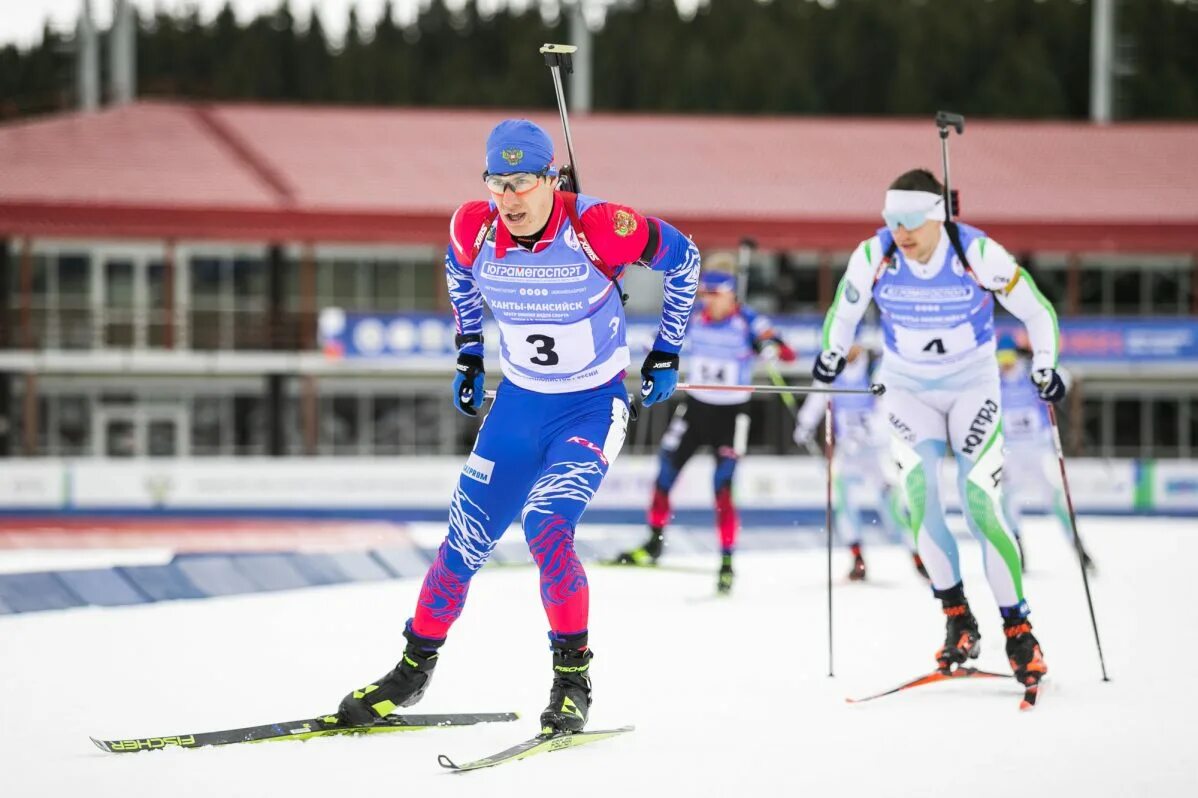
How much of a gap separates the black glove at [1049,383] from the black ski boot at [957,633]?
0.82 m

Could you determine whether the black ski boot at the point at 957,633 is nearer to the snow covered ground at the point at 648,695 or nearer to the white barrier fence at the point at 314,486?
the snow covered ground at the point at 648,695

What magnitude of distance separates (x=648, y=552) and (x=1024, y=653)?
4.85 metres

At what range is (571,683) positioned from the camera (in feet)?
16.1

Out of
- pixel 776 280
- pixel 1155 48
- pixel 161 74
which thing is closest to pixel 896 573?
pixel 776 280

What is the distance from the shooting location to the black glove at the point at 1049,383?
5.94 meters

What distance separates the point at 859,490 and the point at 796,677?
1404cm

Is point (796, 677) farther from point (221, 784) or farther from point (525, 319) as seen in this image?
point (221, 784)

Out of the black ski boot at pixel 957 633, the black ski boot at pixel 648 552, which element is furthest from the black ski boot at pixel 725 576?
the black ski boot at pixel 957 633

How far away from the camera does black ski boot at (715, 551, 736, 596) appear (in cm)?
931

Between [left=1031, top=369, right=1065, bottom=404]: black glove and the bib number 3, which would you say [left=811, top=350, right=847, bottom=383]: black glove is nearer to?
[left=1031, top=369, right=1065, bottom=404]: black glove

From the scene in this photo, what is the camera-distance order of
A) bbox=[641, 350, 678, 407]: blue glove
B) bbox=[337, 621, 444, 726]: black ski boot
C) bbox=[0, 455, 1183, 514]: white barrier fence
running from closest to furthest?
bbox=[337, 621, 444, 726]: black ski boot
bbox=[641, 350, 678, 407]: blue glove
bbox=[0, 455, 1183, 514]: white barrier fence

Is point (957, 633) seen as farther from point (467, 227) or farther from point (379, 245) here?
point (379, 245)

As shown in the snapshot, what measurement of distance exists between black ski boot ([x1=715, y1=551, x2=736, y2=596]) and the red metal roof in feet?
64.2

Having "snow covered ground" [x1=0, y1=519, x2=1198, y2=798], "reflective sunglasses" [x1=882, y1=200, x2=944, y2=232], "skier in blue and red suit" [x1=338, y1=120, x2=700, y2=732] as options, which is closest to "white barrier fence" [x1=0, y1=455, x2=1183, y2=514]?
"snow covered ground" [x1=0, y1=519, x2=1198, y2=798]
